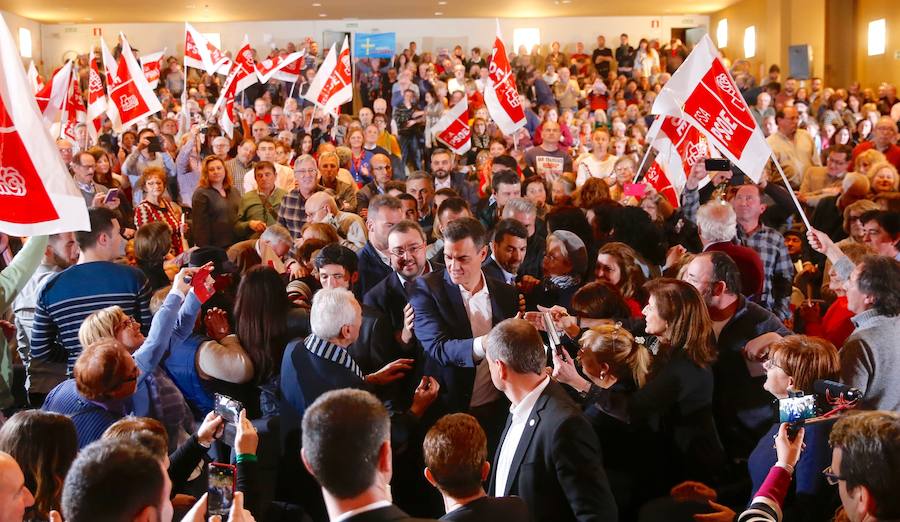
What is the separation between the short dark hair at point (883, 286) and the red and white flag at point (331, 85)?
10015 millimetres

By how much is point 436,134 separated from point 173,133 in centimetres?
488

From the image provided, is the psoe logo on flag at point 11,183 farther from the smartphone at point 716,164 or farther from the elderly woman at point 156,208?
the smartphone at point 716,164

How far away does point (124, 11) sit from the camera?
28.5 meters

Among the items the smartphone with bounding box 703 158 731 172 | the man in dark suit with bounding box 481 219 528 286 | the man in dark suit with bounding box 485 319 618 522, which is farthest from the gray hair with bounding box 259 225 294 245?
the smartphone with bounding box 703 158 731 172

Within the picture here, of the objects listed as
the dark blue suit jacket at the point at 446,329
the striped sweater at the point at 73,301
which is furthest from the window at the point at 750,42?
the striped sweater at the point at 73,301

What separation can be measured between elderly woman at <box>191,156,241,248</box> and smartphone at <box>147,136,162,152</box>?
3411 millimetres

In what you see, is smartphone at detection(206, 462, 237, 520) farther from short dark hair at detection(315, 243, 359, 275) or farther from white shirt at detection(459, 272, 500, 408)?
short dark hair at detection(315, 243, 359, 275)

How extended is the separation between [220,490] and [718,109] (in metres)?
4.86

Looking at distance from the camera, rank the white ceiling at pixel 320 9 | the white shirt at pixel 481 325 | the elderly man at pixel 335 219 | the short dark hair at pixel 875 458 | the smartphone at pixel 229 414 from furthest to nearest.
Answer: the white ceiling at pixel 320 9
the elderly man at pixel 335 219
the white shirt at pixel 481 325
the smartphone at pixel 229 414
the short dark hair at pixel 875 458

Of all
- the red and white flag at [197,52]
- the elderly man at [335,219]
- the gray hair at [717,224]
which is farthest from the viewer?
the red and white flag at [197,52]

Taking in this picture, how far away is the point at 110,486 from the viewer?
2533 mm

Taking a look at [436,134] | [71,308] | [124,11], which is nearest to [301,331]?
[71,308]

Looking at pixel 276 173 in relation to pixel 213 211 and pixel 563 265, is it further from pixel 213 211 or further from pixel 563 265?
pixel 563 265

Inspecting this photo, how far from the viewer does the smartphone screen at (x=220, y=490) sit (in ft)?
9.81
